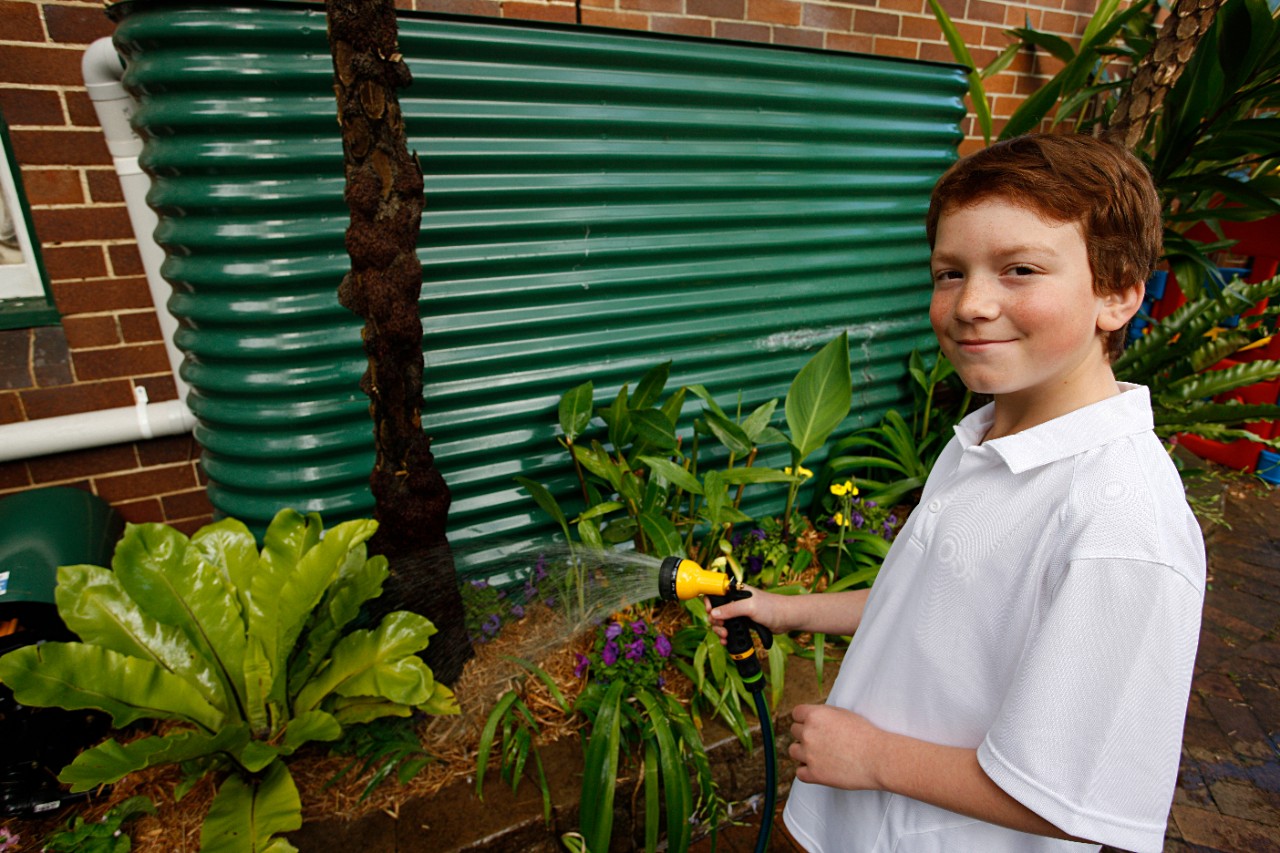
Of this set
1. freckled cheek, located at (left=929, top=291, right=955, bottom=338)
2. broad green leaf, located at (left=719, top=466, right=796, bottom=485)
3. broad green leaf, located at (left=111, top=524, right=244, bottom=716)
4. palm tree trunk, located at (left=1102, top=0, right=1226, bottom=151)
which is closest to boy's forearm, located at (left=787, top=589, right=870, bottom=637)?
freckled cheek, located at (left=929, top=291, right=955, bottom=338)

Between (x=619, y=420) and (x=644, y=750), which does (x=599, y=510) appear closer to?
(x=619, y=420)

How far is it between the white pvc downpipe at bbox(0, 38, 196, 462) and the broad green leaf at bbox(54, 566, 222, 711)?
2.79ft

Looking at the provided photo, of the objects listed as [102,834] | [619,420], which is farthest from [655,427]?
[102,834]

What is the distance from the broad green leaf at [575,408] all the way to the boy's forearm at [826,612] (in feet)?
3.79

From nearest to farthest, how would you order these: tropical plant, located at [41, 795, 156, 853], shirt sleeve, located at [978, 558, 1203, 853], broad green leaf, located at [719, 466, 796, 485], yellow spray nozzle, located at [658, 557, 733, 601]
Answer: shirt sleeve, located at [978, 558, 1203, 853], yellow spray nozzle, located at [658, 557, 733, 601], tropical plant, located at [41, 795, 156, 853], broad green leaf, located at [719, 466, 796, 485]

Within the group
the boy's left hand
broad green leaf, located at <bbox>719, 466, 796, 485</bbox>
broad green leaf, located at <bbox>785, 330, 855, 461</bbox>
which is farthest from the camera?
broad green leaf, located at <bbox>785, 330, 855, 461</bbox>

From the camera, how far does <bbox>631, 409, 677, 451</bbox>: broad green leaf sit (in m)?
2.25

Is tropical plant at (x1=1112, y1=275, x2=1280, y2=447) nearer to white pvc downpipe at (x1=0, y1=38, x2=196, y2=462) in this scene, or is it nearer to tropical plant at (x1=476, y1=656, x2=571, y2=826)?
tropical plant at (x1=476, y1=656, x2=571, y2=826)

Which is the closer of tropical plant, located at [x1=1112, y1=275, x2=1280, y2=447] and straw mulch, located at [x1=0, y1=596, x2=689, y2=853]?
straw mulch, located at [x1=0, y1=596, x2=689, y2=853]

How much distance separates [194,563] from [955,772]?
72.0 inches

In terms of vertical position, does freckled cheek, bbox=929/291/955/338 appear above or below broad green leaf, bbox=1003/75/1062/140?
below

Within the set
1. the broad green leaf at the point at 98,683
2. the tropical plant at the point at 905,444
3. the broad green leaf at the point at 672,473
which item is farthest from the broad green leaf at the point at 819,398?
the broad green leaf at the point at 98,683

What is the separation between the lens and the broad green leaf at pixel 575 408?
229 centimetres

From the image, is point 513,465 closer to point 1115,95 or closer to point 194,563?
point 194,563
